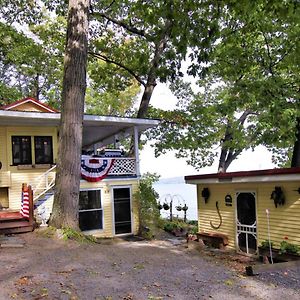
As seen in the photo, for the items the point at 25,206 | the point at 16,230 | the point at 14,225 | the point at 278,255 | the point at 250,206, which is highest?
the point at 25,206

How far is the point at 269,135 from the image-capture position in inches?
640

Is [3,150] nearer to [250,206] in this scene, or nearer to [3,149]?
[3,149]

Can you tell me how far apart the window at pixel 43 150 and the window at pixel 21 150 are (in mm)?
273

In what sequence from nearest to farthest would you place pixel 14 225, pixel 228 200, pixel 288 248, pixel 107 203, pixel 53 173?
pixel 288 248 < pixel 14 225 < pixel 228 200 < pixel 53 173 < pixel 107 203

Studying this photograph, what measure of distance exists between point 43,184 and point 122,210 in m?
3.39

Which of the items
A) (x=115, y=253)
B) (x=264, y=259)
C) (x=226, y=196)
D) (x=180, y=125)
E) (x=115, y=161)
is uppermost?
(x=180, y=125)

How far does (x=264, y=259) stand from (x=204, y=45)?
6079 millimetres

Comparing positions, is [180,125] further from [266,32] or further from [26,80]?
[26,80]

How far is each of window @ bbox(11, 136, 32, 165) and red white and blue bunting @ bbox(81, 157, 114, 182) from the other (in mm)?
2166

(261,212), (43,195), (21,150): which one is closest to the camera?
(261,212)

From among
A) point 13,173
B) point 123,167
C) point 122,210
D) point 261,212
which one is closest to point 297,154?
point 261,212

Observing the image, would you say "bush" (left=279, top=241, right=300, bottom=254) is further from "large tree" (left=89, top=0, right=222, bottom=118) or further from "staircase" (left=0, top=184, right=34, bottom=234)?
"staircase" (left=0, top=184, right=34, bottom=234)

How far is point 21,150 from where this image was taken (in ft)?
47.0

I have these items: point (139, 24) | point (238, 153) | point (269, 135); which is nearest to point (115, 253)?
point (269, 135)
